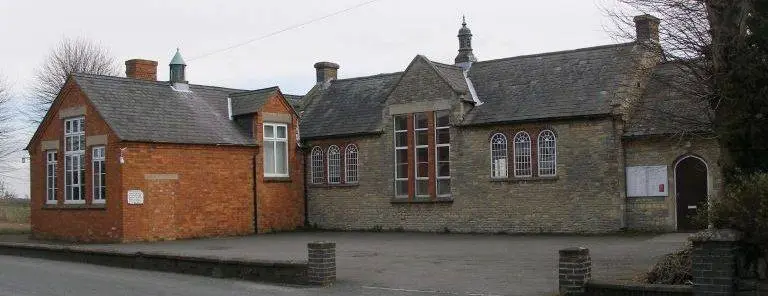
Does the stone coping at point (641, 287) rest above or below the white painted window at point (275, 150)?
below

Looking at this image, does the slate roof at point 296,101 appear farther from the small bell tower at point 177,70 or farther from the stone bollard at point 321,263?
the stone bollard at point 321,263

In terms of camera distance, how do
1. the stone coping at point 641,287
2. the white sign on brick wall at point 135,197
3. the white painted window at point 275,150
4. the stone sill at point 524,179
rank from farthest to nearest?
the white painted window at point 275,150 → the white sign on brick wall at point 135,197 → the stone sill at point 524,179 → the stone coping at point 641,287

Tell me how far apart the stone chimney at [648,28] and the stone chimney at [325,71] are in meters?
22.3

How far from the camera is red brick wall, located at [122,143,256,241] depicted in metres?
26.2

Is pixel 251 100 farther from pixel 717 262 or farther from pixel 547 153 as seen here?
pixel 717 262

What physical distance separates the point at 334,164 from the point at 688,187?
13.2 metres

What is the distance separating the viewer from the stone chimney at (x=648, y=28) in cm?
1369

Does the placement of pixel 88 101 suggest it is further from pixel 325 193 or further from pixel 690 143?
pixel 690 143

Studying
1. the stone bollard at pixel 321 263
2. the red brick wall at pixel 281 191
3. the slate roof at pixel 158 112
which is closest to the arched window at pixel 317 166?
the red brick wall at pixel 281 191

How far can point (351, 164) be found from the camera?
30.3 meters

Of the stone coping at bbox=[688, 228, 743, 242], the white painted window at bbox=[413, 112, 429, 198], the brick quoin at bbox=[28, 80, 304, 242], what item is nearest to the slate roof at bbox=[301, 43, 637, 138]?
the white painted window at bbox=[413, 112, 429, 198]

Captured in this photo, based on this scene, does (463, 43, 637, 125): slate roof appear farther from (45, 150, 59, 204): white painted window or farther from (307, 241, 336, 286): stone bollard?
(45, 150, 59, 204): white painted window

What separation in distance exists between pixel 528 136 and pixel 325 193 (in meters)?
9.04

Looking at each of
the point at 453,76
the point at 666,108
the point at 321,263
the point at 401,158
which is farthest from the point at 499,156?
the point at 321,263
